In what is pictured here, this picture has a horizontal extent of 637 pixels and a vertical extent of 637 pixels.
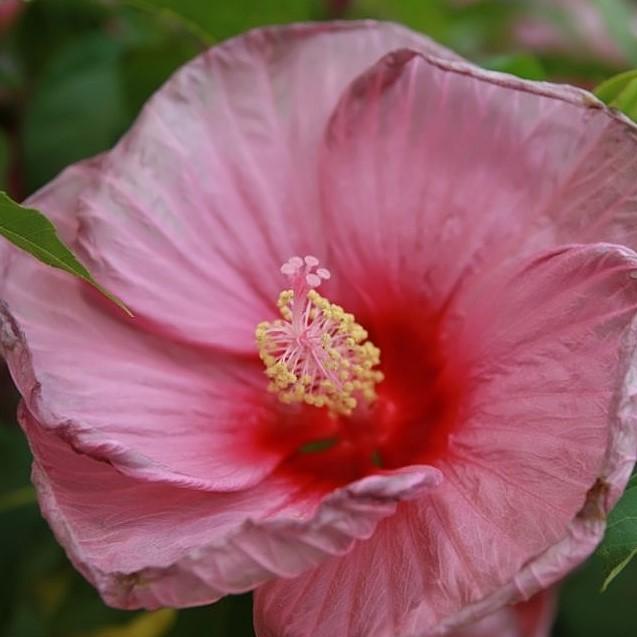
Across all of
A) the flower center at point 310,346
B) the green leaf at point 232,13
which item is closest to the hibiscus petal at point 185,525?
the flower center at point 310,346

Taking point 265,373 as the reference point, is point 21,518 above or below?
below

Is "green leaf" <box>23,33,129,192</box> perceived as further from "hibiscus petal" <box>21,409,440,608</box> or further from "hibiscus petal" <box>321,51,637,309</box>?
"hibiscus petal" <box>21,409,440,608</box>

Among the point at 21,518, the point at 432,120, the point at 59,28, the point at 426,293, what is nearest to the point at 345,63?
the point at 432,120

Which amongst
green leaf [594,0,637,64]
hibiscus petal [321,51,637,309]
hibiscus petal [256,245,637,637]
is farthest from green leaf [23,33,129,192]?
hibiscus petal [256,245,637,637]

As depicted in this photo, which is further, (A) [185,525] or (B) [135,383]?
(B) [135,383]

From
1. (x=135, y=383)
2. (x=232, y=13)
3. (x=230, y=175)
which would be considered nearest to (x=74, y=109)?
(x=232, y=13)

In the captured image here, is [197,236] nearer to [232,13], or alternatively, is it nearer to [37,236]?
[37,236]

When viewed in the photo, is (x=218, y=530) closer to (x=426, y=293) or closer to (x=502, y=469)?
(x=502, y=469)
